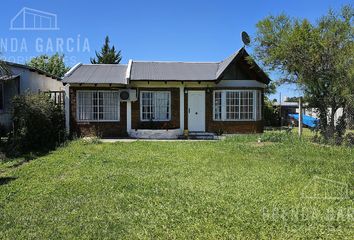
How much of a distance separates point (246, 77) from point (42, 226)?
16552mm

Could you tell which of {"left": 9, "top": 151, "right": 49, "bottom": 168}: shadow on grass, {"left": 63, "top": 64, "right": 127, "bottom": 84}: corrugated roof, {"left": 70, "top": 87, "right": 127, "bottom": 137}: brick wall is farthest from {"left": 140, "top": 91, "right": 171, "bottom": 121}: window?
{"left": 9, "top": 151, "right": 49, "bottom": 168}: shadow on grass

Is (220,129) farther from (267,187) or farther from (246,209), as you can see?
(246,209)

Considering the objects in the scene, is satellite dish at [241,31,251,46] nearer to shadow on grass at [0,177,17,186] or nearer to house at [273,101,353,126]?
house at [273,101,353,126]

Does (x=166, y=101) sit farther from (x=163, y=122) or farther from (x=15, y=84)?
(x=15, y=84)

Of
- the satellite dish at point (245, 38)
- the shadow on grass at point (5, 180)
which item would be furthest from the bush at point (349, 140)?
the shadow on grass at point (5, 180)

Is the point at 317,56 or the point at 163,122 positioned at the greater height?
the point at 317,56

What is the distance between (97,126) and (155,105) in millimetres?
3697

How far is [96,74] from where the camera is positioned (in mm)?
19734

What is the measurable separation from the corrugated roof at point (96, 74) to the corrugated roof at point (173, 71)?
0.82 meters

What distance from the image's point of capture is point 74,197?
21.7 ft

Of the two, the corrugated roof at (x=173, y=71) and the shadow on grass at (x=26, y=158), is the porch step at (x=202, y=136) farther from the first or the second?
the shadow on grass at (x=26, y=158)

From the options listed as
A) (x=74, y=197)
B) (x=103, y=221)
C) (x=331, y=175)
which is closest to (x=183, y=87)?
(x=331, y=175)

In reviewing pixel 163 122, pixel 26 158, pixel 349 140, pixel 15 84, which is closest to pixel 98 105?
pixel 163 122

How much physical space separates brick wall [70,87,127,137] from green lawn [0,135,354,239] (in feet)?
23.3
